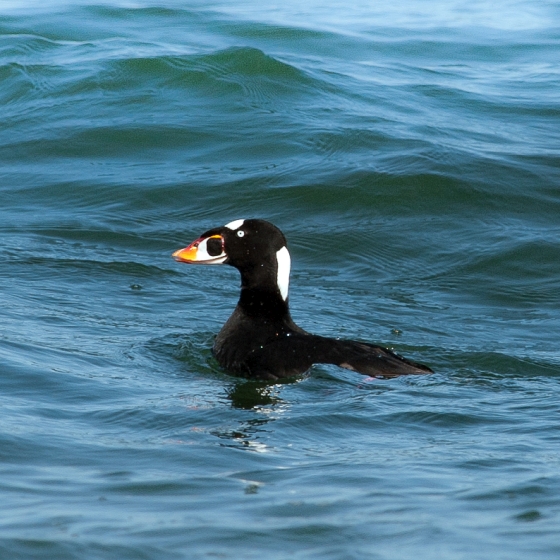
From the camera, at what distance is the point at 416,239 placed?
11859 millimetres

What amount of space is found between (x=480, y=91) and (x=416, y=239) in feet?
19.3

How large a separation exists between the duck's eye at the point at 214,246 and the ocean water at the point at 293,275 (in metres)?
A: 0.72

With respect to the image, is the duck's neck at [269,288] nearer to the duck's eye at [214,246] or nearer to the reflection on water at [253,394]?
the duck's eye at [214,246]

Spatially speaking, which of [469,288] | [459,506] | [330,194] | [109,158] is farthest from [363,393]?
[109,158]

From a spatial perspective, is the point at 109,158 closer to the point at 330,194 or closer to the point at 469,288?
the point at 330,194

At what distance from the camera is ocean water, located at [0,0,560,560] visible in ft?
15.0

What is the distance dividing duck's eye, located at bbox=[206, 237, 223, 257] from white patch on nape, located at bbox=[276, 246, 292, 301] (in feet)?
1.24

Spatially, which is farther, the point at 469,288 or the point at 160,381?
the point at 469,288

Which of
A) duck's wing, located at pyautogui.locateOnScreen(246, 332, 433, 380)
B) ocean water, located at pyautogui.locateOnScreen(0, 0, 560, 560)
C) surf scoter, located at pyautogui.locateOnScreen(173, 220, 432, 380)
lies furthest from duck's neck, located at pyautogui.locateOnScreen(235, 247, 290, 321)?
ocean water, located at pyautogui.locateOnScreen(0, 0, 560, 560)

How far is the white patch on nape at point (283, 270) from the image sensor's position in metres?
7.63

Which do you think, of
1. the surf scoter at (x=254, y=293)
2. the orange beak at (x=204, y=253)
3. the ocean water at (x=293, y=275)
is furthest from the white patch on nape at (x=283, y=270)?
the ocean water at (x=293, y=275)

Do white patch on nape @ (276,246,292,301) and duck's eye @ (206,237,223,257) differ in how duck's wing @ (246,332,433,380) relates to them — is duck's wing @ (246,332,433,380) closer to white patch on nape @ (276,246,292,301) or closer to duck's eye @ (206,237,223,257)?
white patch on nape @ (276,246,292,301)

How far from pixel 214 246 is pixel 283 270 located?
1.55ft

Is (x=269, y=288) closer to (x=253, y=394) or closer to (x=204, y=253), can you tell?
(x=204, y=253)
